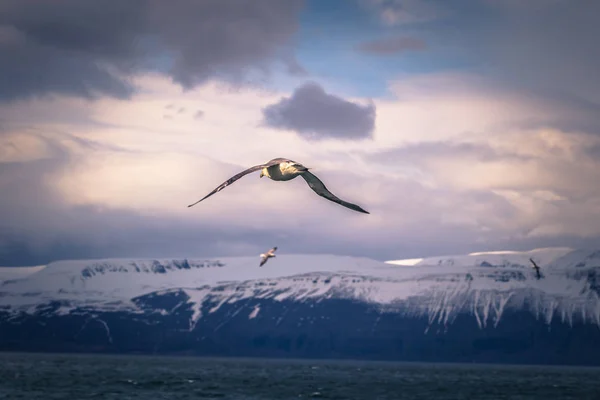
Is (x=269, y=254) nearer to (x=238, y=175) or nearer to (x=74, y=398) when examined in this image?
(x=238, y=175)

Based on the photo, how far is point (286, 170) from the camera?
49.4 m

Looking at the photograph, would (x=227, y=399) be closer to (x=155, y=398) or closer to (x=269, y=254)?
(x=155, y=398)

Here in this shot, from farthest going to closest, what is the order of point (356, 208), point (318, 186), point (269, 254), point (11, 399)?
point (11, 399)
point (269, 254)
point (318, 186)
point (356, 208)

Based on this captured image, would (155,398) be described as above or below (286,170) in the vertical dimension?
below

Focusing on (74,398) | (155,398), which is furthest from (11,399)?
(155,398)

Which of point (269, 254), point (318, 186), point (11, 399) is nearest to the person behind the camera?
point (318, 186)

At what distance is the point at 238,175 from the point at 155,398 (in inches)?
6103

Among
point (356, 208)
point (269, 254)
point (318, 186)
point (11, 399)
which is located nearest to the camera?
point (356, 208)

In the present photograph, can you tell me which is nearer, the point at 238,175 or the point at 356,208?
the point at 356,208

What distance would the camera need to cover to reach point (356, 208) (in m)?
45.2

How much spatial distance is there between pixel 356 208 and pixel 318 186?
4336mm

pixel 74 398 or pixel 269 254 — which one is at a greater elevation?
pixel 269 254

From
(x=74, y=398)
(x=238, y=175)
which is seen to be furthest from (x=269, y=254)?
(x=74, y=398)

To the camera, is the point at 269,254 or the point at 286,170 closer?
Answer: the point at 286,170
